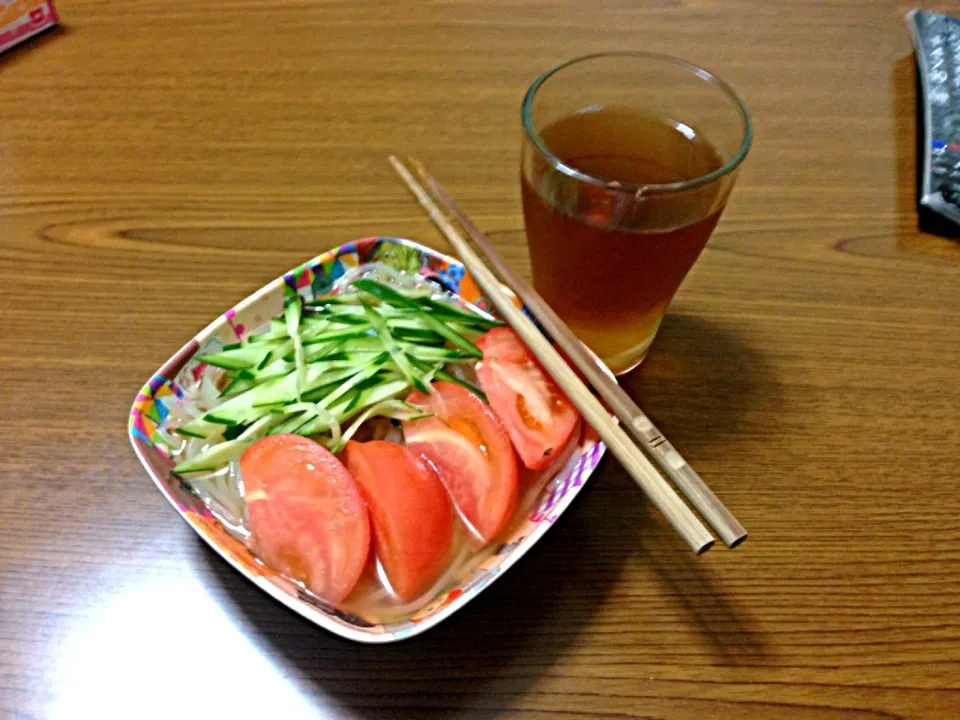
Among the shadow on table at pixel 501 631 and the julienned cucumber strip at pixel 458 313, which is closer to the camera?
the shadow on table at pixel 501 631

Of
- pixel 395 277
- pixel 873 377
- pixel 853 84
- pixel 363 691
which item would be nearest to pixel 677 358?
pixel 873 377

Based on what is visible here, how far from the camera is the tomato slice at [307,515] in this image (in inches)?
22.3

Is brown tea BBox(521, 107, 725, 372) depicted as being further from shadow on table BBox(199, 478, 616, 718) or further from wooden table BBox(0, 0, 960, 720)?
shadow on table BBox(199, 478, 616, 718)

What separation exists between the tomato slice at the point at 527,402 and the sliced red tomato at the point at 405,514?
0.08m

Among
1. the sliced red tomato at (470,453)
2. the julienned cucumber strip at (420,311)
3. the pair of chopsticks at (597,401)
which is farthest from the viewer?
the julienned cucumber strip at (420,311)

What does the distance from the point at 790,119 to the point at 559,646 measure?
89 centimetres

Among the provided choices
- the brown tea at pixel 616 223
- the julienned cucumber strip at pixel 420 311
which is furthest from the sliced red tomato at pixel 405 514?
the brown tea at pixel 616 223

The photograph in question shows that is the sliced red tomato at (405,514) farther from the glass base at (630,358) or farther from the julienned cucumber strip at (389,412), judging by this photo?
the glass base at (630,358)

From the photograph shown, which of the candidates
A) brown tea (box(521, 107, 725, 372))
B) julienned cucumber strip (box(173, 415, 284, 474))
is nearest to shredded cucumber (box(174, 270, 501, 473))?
julienned cucumber strip (box(173, 415, 284, 474))

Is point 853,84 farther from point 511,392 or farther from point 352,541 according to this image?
point 352,541

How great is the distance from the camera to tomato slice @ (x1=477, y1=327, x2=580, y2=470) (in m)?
0.64

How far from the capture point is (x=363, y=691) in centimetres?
57

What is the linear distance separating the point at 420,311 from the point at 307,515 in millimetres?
250

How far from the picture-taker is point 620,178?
704 millimetres
